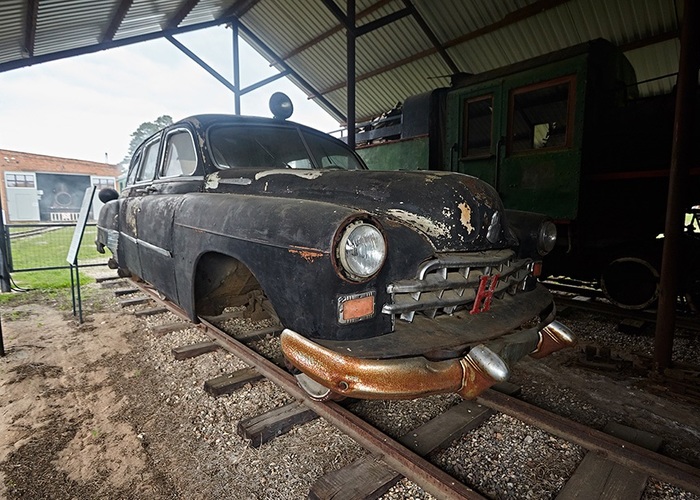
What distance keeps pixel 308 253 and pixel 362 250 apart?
22 cm

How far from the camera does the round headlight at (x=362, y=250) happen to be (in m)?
1.53

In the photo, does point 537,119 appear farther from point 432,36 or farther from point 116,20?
point 116,20

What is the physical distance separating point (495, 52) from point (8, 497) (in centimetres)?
1093

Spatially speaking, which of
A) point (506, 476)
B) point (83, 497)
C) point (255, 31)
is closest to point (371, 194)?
point (506, 476)

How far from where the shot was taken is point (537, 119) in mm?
5812

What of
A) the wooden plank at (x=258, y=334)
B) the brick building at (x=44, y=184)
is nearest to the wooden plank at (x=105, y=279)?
the wooden plank at (x=258, y=334)

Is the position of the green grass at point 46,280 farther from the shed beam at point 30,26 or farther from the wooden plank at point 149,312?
the shed beam at point 30,26

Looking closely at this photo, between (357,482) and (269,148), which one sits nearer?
(357,482)

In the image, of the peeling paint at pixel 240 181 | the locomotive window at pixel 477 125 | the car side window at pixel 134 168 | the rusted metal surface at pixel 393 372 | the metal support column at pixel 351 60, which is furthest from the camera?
the metal support column at pixel 351 60

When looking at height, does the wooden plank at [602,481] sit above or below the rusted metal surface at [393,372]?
below

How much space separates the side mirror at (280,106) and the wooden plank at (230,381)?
7.66 feet

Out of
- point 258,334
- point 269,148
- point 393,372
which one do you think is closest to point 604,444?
point 393,372

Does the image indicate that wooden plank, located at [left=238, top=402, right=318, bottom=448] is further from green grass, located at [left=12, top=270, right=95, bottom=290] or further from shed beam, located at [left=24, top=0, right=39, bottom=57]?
shed beam, located at [left=24, top=0, right=39, bottom=57]

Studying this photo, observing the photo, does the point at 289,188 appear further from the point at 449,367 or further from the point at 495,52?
the point at 495,52
